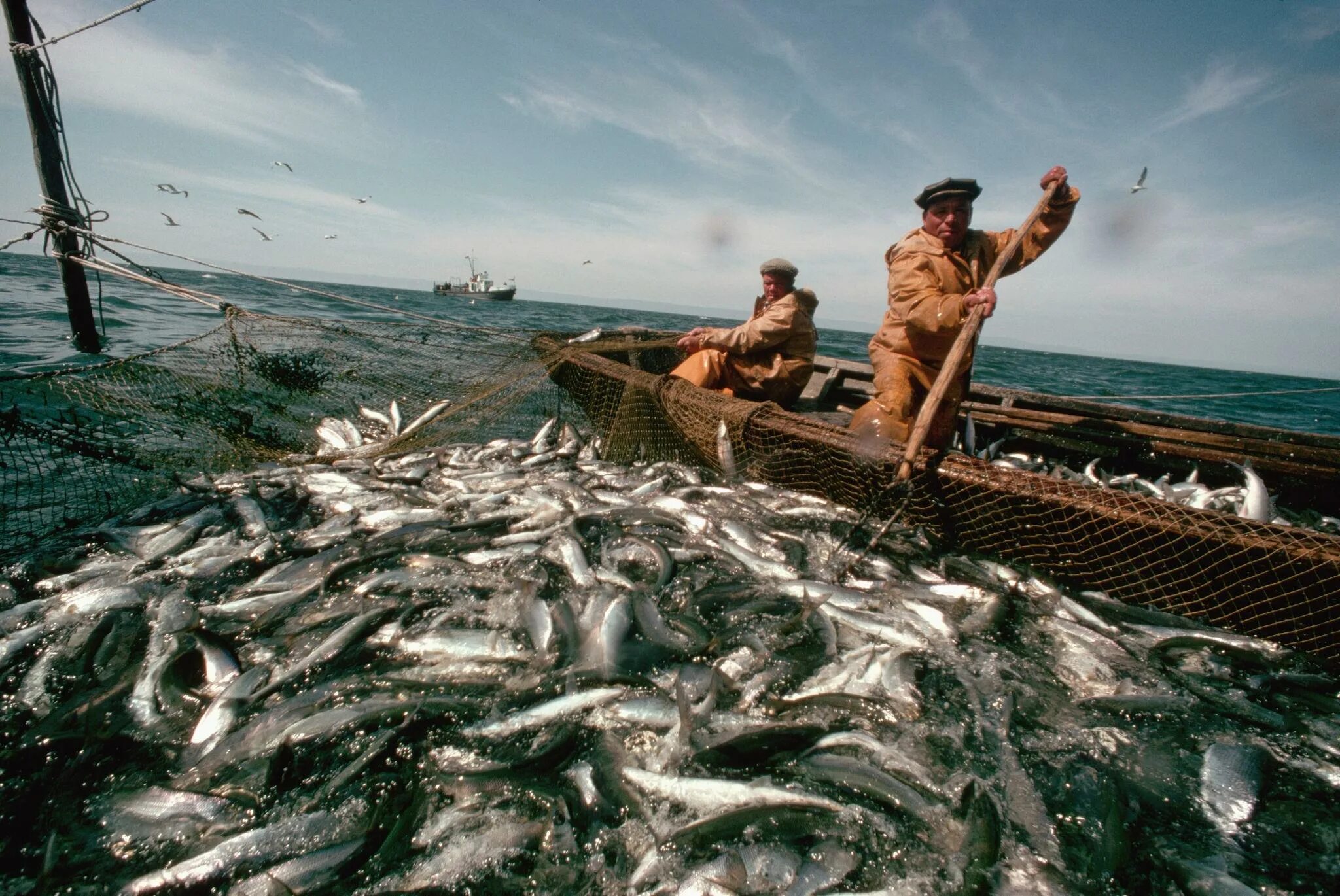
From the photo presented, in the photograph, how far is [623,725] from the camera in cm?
261

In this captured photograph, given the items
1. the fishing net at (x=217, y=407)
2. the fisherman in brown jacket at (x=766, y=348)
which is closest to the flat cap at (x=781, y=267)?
the fisherman in brown jacket at (x=766, y=348)

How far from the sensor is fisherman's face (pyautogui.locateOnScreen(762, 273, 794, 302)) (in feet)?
21.4

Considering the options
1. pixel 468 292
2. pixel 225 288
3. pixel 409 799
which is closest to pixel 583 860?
pixel 409 799

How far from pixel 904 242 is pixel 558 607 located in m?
4.45

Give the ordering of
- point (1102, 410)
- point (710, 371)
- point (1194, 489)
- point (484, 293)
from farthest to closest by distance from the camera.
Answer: point (484, 293) → point (1102, 410) → point (710, 371) → point (1194, 489)

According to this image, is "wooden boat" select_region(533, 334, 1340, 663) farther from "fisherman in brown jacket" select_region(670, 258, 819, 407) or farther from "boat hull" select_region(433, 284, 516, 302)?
"boat hull" select_region(433, 284, 516, 302)

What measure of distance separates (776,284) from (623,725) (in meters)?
5.24

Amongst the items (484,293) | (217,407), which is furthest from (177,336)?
(484,293)

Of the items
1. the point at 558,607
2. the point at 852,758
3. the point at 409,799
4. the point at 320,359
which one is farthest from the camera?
the point at 320,359

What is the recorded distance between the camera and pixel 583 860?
2.02 metres

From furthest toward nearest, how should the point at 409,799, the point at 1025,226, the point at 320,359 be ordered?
the point at 320,359, the point at 1025,226, the point at 409,799

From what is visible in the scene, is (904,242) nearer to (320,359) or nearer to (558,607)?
(558,607)

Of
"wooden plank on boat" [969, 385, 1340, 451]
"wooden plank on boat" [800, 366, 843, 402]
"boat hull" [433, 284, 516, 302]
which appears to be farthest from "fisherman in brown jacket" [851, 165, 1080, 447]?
"boat hull" [433, 284, 516, 302]

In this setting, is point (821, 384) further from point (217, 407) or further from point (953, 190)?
point (217, 407)
